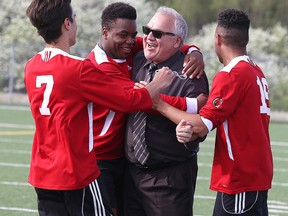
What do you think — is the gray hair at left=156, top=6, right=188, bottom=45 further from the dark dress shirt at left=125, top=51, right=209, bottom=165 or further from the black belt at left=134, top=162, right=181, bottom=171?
the black belt at left=134, top=162, right=181, bottom=171

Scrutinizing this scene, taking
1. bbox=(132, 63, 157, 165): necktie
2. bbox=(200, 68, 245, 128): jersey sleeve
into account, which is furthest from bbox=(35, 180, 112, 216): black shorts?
bbox=(200, 68, 245, 128): jersey sleeve

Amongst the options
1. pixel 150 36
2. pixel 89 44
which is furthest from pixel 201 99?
pixel 89 44

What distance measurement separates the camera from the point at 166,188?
5938 millimetres

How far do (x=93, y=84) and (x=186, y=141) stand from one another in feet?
2.46

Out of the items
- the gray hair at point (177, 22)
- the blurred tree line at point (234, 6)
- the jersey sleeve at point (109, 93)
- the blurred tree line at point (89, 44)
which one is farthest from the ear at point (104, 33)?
the blurred tree line at point (234, 6)

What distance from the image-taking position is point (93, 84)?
5223mm

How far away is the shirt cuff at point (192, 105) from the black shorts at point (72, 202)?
818mm

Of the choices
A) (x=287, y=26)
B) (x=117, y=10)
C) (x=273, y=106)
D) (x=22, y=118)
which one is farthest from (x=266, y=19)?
(x=117, y=10)

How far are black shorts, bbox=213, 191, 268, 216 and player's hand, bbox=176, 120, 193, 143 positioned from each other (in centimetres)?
55

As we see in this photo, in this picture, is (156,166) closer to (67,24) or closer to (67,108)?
(67,108)

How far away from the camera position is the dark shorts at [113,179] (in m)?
6.05

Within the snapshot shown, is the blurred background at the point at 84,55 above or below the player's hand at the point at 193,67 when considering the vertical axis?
below

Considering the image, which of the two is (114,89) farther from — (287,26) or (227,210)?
(287,26)

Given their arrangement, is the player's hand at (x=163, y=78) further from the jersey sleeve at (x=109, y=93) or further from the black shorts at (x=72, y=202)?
the black shorts at (x=72, y=202)
